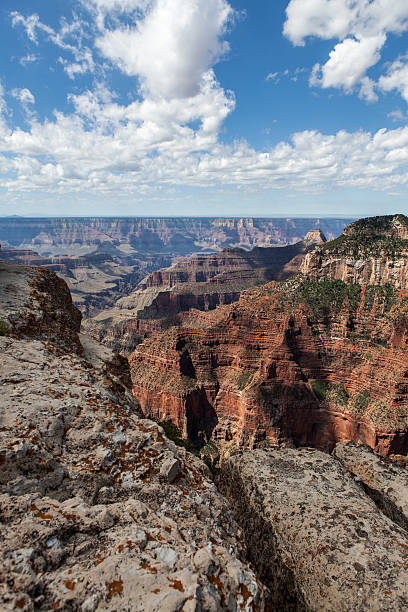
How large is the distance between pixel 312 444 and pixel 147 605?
45889 millimetres

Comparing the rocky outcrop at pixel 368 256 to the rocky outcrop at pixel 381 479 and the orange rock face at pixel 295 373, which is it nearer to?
the orange rock face at pixel 295 373

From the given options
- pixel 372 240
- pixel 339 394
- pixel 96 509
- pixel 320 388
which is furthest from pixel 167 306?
pixel 96 509

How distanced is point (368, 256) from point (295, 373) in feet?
76.8

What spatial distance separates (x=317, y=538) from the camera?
12.4 m

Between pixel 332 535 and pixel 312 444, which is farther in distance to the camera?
pixel 312 444

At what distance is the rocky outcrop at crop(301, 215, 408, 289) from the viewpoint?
4872 centimetres

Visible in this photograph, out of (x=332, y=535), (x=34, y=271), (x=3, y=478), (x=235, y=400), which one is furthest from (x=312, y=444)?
(x=3, y=478)

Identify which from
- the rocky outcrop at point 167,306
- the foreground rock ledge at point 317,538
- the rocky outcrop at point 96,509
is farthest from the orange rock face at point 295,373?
the rocky outcrop at point 167,306

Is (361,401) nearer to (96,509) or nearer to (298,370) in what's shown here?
(298,370)

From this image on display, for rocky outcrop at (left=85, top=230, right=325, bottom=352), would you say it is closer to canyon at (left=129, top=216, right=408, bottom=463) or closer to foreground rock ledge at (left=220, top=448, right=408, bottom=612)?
canyon at (left=129, top=216, right=408, bottom=463)

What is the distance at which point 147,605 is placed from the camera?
4137mm

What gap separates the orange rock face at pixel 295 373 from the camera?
133 feet

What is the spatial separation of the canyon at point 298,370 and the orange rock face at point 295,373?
14 centimetres

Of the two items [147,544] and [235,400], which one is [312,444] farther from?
[147,544]
